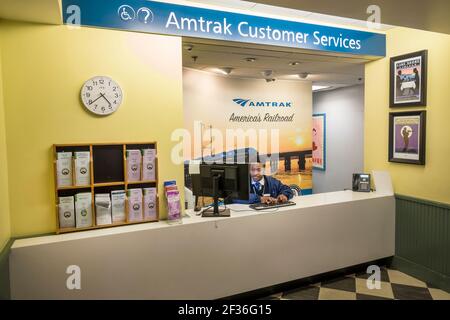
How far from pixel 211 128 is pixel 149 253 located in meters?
3.35

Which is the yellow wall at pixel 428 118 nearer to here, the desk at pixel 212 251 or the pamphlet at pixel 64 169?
the desk at pixel 212 251

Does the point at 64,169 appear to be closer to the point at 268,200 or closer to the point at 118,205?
the point at 118,205

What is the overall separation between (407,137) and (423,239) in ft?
4.00

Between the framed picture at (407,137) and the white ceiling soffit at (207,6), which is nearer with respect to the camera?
the white ceiling soffit at (207,6)

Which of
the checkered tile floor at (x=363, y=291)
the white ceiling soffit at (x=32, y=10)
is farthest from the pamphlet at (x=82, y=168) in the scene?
the checkered tile floor at (x=363, y=291)

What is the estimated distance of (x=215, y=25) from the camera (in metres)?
3.10

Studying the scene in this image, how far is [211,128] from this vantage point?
5.77m

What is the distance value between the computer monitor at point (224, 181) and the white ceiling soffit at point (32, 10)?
186cm

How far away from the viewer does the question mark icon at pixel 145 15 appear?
2795 mm

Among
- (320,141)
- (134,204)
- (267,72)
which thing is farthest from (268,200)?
(320,141)

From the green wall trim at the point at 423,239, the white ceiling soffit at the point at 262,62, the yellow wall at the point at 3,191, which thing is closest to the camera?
the yellow wall at the point at 3,191

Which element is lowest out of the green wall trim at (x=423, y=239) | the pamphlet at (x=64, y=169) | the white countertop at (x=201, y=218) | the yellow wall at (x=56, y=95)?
the green wall trim at (x=423, y=239)
